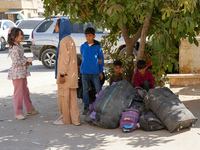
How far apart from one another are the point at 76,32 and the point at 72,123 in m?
7.75

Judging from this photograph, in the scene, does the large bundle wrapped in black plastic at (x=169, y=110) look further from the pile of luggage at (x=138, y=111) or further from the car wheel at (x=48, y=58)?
the car wheel at (x=48, y=58)

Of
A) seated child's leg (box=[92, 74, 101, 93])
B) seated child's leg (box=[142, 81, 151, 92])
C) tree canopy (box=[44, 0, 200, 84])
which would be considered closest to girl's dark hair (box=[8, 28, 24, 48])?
tree canopy (box=[44, 0, 200, 84])

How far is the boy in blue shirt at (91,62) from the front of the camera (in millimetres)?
6324

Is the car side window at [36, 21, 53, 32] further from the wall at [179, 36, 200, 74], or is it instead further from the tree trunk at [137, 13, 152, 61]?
the tree trunk at [137, 13, 152, 61]

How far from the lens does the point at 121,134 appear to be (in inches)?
209

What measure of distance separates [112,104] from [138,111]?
1.52 ft

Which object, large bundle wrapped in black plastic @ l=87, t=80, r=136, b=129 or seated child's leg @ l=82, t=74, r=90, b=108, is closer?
large bundle wrapped in black plastic @ l=87, t=80, r=136, b=129

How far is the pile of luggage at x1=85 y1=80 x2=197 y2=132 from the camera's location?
524 centimetres

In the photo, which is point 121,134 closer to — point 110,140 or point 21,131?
point 110,140

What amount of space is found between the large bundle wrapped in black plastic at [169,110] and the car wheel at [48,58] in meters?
8.16

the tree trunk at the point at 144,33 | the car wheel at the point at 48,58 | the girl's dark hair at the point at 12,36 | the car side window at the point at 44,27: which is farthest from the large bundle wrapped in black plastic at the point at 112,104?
the car side window at the point at 44,27

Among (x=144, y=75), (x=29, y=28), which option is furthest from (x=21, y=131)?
(x=29, y=28)

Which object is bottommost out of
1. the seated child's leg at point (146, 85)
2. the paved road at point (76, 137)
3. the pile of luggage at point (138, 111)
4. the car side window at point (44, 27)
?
the paved road at point (76, 137)

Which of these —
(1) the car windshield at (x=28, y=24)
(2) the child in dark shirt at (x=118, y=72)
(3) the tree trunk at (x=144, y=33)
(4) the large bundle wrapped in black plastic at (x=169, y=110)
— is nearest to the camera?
(4) the large bundle wrapped in black plastic at (x=169, y=110)
